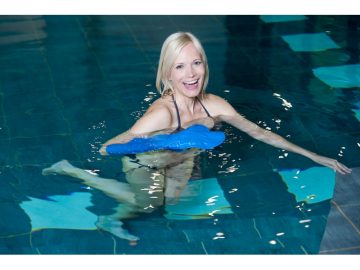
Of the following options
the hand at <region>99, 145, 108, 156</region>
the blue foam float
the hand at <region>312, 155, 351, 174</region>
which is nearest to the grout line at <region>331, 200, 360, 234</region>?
the hand at <region>312, 155, 351, 174</region>

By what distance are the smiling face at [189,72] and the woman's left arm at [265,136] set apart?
0.32 metres

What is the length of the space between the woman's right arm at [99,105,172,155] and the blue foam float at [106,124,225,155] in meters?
0.04

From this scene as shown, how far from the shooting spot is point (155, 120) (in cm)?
391

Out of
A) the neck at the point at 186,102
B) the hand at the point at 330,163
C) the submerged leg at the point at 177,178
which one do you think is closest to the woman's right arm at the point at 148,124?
the neck at the point at 186,102

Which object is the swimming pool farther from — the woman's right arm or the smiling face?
the smiling face

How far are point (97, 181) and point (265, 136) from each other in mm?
1024

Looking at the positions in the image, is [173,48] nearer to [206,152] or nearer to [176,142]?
[176,142]

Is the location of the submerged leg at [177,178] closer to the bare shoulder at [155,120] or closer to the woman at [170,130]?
the woman at [170,130]

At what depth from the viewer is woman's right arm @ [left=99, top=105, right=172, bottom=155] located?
3.88 m

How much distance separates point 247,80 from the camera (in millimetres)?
5324

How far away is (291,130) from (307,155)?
2.10ft

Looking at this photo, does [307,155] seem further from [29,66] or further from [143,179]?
[29,66]

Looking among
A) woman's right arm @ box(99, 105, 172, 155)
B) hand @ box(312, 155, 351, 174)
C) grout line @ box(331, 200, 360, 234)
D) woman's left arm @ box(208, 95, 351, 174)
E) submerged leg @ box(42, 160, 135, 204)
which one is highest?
woman's right arm @ box(99, 105, 172, 155)
